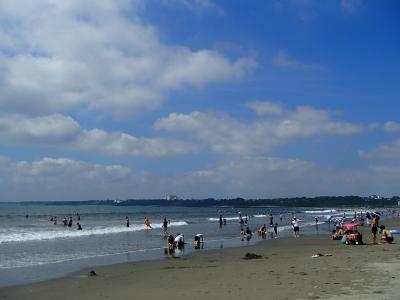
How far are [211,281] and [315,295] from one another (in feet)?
15.1

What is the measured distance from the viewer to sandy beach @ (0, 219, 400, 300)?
12125 millimetres

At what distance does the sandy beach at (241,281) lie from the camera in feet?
39.8

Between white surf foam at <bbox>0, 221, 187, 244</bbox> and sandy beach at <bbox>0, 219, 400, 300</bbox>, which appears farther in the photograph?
white surf foam at <bbox>0, 221, 187, 244</bbox>

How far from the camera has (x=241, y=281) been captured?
14.6 meters

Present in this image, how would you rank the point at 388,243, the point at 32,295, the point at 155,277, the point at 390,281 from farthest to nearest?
the point at 388,243 → the point at 155,277 → the point at 32,295 → the point at 390,281

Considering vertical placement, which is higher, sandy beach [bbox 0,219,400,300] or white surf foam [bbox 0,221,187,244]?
sandy beach [bbox 0,219,400,300]

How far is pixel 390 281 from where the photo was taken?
1269 cm

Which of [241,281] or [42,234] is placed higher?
[241,281]

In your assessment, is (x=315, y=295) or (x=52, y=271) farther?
(x=52, y=271)

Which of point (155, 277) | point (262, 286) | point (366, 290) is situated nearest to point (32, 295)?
point (155, 277)

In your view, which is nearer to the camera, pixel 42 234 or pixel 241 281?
pixel 241 281

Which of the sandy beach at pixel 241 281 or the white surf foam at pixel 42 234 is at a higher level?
the sandy beach at pixel 241 281

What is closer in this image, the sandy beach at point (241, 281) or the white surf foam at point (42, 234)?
the sandy beach at point (241, 281)

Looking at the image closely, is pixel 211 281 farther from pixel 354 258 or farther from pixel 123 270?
pixel 354 258
